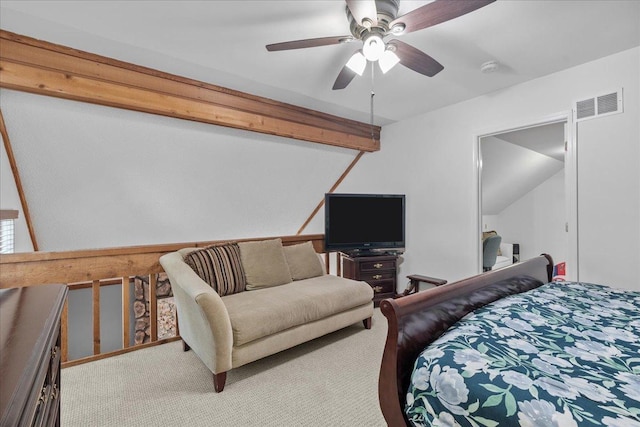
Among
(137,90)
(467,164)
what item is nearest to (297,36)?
(137,90)

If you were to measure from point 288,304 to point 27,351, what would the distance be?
1.80m

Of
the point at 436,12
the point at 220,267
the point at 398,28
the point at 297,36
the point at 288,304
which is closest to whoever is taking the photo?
the point at 436,12

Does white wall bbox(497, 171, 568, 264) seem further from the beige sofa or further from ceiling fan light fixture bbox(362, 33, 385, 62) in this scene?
ceiling fan light fixture bbox(362, 33, 385, 62)

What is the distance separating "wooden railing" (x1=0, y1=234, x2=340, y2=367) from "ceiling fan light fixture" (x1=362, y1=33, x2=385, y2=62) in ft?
7.46

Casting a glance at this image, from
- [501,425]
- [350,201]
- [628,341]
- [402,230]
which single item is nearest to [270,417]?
[501,425]

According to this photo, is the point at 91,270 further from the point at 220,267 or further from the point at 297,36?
the point at 297,36

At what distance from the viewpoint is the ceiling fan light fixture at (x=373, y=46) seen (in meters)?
1.68

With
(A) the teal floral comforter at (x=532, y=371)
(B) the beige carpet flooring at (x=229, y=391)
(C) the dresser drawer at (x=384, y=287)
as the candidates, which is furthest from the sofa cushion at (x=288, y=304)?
(A) the teal floral comforter at (x=532, y=371)

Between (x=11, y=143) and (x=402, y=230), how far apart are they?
4.02 metres

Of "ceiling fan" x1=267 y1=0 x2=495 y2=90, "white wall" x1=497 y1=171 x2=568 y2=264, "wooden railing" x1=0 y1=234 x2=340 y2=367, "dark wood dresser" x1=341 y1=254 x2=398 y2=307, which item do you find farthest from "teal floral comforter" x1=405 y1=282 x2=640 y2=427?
"white wall" x1=497 y1=171 x2=568 y2=264

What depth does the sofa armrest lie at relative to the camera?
6.36ft

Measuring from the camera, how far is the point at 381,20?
1.65 m

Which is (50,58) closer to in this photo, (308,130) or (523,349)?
(308,130)

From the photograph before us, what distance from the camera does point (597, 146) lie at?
2557 mm
